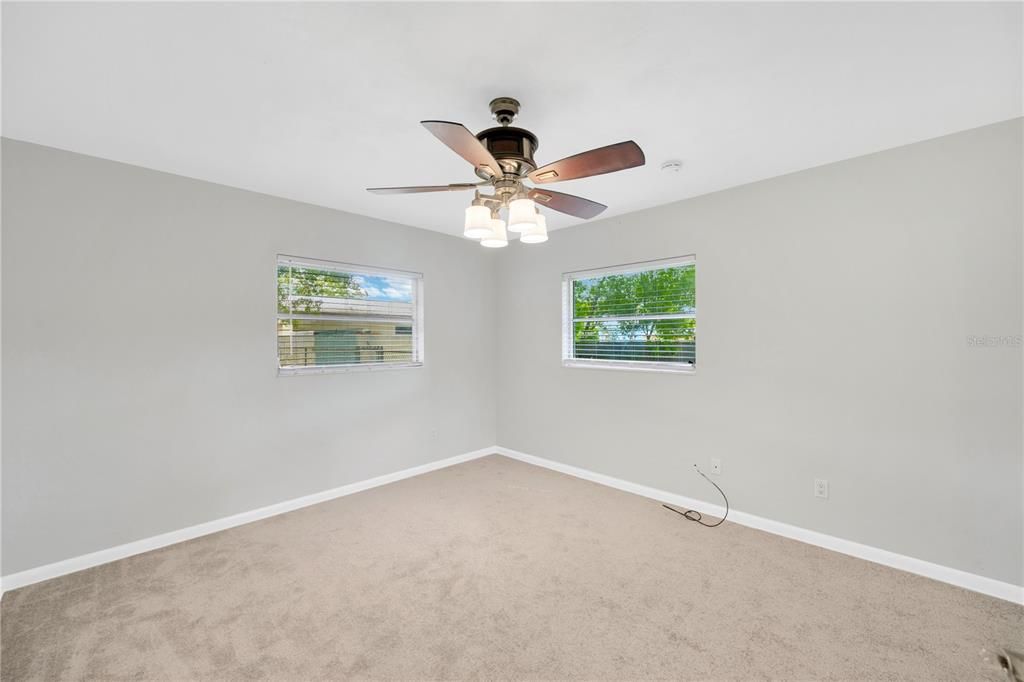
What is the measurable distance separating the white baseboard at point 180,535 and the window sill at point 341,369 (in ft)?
3.10

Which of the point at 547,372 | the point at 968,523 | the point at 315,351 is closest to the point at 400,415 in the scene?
the point at 315,351

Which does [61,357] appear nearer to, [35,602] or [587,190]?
[35,602]

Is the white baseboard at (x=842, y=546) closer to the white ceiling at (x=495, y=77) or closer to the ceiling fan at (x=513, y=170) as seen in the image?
the white ceiling at (x=495, y=77)

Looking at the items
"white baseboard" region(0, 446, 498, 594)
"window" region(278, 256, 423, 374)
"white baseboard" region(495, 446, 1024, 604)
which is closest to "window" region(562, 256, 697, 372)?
"white baseboard" region(495, 446, 1024, 604)

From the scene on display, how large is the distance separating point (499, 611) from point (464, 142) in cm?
207

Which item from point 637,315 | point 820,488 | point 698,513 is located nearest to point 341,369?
point 637,315

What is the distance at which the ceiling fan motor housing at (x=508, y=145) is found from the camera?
74.7 inches

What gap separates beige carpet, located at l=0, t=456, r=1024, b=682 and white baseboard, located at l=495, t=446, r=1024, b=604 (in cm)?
8

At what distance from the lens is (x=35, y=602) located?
216 cm

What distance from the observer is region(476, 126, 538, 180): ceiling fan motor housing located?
190cm

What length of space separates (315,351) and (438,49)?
259 centimetres

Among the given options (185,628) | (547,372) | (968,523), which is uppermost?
(547,372)

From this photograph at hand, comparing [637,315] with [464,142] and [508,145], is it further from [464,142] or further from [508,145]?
[464,142]

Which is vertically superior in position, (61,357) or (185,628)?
(61,357)
